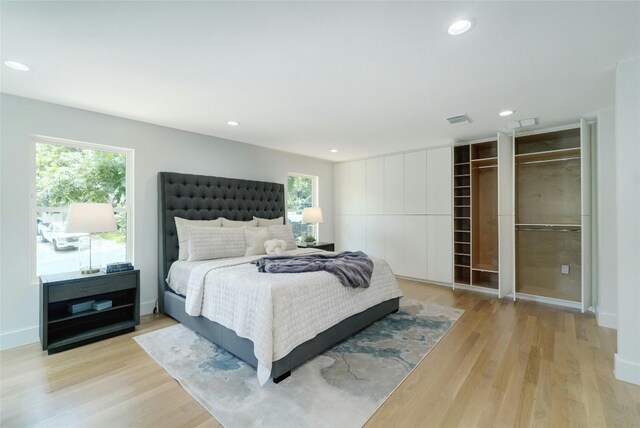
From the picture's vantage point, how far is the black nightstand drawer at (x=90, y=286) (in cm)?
249

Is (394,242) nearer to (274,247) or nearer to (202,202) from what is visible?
(274,247)

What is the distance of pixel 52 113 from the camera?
9.16 feet

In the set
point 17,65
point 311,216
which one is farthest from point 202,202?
point 17,65

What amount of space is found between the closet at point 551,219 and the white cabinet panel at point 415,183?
1.30 metres

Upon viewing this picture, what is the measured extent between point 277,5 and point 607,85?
9.64ft

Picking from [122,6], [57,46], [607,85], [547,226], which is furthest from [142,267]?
[547,226]

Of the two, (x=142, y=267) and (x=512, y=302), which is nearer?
(x=142, y=267)

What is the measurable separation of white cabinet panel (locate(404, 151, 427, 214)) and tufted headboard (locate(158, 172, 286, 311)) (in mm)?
2309

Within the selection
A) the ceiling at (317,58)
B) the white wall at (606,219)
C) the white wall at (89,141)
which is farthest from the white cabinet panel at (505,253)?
the white wall at (89,141)

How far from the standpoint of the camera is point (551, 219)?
13.0 ft

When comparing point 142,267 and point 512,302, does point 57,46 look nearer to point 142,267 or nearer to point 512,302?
point 142,267

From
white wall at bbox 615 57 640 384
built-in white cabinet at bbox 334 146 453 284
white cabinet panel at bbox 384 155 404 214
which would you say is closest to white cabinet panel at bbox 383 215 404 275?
built-in white cabinet at bbox 334 146 453 284

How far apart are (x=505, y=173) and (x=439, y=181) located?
0.93m

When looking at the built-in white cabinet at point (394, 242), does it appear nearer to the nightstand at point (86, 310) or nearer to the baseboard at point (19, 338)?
the nightstand at point (86, 310)
